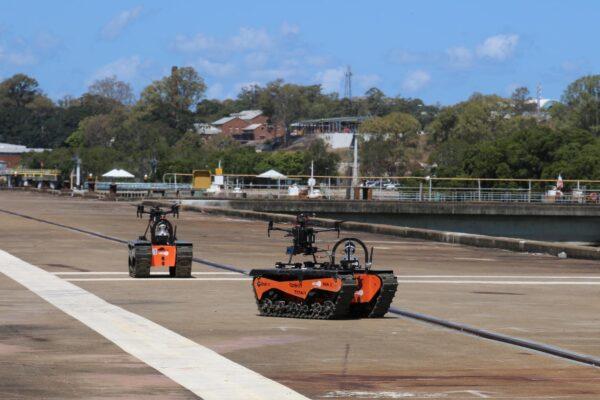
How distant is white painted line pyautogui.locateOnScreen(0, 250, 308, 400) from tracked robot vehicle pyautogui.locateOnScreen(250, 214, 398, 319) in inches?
76.4

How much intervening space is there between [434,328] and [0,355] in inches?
250

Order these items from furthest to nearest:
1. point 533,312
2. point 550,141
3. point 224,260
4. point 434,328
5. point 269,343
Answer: point 550,141 < point 224,260 < point 533,312 < point 434,328 < point 269,343

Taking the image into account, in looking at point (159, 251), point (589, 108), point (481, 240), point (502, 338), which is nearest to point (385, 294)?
point (502, 338)

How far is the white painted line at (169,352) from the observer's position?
1252 centimetres

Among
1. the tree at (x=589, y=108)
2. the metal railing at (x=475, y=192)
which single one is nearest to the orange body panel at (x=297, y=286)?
the metal railing at (x=475, y=192)

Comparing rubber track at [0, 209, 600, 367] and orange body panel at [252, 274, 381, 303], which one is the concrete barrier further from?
orange body panel at [252, 274, 381, 303]

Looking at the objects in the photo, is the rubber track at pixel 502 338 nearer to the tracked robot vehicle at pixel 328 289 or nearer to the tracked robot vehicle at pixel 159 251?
the tracked robot vehicle at pixel 328 289

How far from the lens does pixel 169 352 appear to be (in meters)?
15.1

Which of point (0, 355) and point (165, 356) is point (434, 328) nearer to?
point (165, 356)

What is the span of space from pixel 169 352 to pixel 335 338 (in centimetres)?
252

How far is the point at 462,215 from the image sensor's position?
83375mm

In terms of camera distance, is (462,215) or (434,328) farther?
(462,215)

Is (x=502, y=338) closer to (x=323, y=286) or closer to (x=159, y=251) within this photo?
(x=323, y=286)

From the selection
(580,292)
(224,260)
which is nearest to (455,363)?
(580,292)
